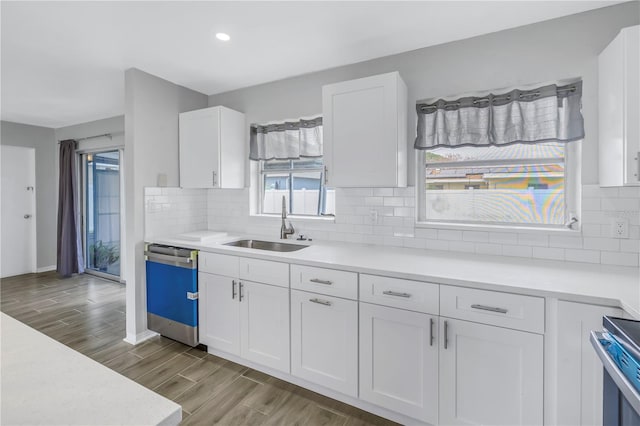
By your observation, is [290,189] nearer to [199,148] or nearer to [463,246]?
[199,148]

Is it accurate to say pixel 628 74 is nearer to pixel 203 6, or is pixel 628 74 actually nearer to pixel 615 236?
pixel 615 236

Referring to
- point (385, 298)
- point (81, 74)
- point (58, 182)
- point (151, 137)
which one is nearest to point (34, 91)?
point (81, 74)

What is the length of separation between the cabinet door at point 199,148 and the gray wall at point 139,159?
0.20m

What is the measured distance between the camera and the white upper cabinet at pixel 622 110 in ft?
5.35

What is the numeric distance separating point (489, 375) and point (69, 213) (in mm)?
6149

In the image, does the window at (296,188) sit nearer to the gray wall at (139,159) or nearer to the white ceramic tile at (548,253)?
the gray wall at (139,159)

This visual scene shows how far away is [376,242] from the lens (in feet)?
9.02

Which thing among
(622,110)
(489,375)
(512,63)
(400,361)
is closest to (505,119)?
(512,63)

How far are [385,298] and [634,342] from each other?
108 centimetres

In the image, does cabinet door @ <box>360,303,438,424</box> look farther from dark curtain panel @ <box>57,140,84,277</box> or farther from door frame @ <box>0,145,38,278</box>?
door frame @ <box>0,145,38,278</box>

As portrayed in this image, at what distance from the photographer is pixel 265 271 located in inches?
92.4

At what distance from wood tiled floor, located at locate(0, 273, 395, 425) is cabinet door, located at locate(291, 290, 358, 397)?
180 millimetres

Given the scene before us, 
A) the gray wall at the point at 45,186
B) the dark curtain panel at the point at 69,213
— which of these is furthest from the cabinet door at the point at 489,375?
the gray wall at the point at 45,186

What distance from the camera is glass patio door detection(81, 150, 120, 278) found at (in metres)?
4.98
